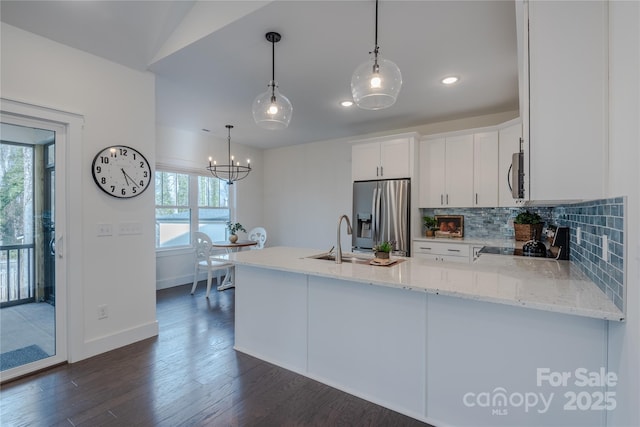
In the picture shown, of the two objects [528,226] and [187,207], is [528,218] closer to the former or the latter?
[528,226]

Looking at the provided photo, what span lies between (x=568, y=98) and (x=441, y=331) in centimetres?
131

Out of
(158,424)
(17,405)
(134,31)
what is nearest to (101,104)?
(134,31)

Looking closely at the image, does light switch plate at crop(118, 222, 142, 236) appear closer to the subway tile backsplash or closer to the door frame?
the door frame

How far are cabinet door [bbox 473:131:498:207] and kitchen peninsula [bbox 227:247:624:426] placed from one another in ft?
5.22

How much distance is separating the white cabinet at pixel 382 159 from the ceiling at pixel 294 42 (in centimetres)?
69

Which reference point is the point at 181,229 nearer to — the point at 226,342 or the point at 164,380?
the point at 226,342

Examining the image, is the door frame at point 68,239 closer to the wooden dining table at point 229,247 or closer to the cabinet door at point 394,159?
the wooden dining table at point 229,247

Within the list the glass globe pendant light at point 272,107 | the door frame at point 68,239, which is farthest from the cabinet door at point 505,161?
the door frame at point 68,239

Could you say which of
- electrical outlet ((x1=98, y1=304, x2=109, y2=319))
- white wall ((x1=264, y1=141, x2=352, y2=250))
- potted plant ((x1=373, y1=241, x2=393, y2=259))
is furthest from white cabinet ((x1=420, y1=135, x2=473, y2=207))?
electrical outlet ((x1=98, y1=304, x2=109, y2=319))

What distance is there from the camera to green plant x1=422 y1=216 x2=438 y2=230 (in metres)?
4.34

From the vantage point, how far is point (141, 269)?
116 inches

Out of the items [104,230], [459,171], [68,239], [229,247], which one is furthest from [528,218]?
[68,239]

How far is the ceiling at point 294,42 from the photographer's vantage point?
2035mm

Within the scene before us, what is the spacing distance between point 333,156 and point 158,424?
4.43m
